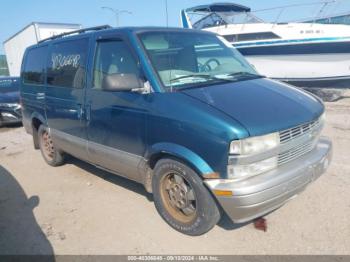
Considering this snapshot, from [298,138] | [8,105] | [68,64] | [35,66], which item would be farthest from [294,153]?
[8,105]

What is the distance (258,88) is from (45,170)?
13.2 ft

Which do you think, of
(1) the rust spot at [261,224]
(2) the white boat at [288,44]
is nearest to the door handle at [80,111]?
(1) the rust spot at [261,224]

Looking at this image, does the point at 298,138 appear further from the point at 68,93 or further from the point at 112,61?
the point at 68,93

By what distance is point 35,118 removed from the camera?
5652mm

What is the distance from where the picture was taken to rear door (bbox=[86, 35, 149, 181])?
339 centimetres

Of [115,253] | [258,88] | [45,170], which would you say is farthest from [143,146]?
[45,170]

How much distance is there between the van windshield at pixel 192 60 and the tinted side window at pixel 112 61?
0.78 ft

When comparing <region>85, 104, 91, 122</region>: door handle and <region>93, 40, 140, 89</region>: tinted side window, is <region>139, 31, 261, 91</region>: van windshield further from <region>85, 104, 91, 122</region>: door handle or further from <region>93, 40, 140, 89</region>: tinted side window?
<region>85, 104, 91, 122</region>: door handle

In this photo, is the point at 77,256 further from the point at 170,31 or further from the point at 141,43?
the point at 170,31

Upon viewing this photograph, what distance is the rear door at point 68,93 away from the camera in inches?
165

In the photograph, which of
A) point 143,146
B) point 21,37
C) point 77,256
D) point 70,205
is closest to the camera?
point 77,256

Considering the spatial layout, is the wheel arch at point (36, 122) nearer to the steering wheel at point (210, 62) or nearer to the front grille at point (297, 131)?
the steering wheel at point (210, 62)

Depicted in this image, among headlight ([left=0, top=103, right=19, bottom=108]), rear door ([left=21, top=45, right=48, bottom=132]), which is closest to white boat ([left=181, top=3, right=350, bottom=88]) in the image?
headlight ([left=0, top=103, right=19, bottom=108])

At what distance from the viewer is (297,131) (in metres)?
2.98
